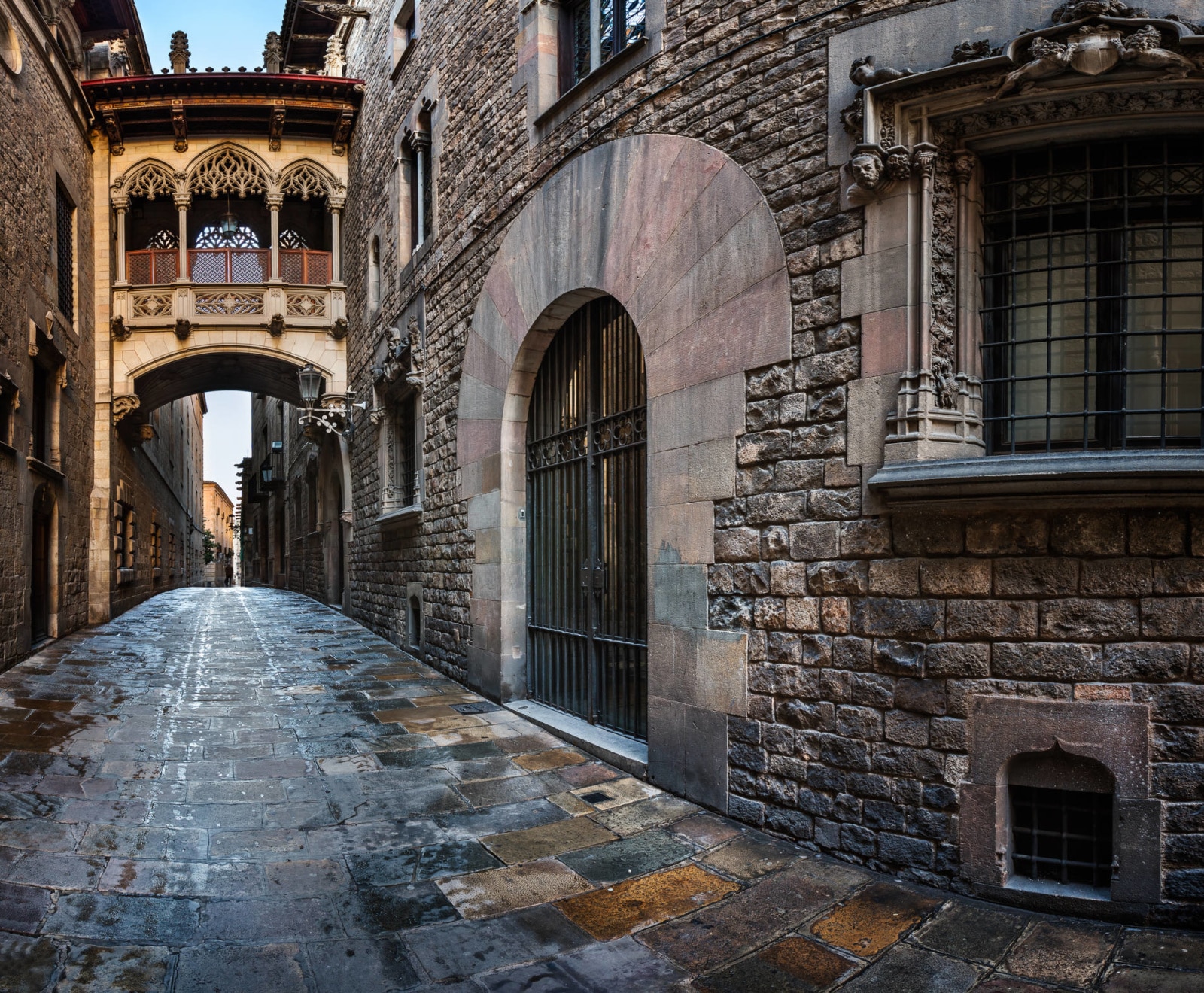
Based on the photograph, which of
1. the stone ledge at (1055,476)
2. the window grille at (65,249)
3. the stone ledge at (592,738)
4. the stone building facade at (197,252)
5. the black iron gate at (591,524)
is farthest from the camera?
the stone building facade at (197,252)

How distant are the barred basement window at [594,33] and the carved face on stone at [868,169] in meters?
2.66

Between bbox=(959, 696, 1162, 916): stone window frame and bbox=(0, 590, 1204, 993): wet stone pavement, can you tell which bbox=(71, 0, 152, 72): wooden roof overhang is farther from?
bbox=(959, 696, 1162, 916): stone window frame

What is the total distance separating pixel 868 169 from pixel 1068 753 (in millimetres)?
2733

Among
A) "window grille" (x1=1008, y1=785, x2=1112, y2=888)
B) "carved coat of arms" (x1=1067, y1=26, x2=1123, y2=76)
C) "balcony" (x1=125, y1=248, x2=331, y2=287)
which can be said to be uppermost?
"balcony" (x1=125, y1=248, x2=331, y2=287)

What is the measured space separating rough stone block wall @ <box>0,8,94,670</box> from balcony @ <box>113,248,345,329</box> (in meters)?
1.14

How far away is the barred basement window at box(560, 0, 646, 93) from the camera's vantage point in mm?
6078

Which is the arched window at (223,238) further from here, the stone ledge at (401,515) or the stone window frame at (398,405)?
the stone ledge at (401,515)

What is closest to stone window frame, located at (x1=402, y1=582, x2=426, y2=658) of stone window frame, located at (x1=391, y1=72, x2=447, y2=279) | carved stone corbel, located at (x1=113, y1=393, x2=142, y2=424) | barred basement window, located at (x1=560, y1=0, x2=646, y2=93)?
stone window frame, located at (x1=391, y1=72, x2=447, y2=279)

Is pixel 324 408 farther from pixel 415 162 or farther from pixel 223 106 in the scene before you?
pixel 223 106

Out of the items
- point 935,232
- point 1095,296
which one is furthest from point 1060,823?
point 935,232

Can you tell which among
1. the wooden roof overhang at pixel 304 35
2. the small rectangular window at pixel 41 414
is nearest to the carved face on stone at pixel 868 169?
the small rectangular window at pixel 41 414

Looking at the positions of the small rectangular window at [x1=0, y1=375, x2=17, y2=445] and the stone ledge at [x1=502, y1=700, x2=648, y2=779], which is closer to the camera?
the stone ledge at [x1=502, y1=700, x2=648, y2=779]

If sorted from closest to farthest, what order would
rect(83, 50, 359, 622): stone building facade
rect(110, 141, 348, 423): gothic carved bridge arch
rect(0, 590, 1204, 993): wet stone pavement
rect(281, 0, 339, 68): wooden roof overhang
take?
rect(0, 590, 1204, 993): wet stone pavement < rect(83, 50, 359, 622): stone building facade < rect(110, 141, 348, 423): gothic carved bridge arch < rect(281, 0, 339, 68): wooden roof overhang

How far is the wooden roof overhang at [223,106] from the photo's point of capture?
14578 mm
